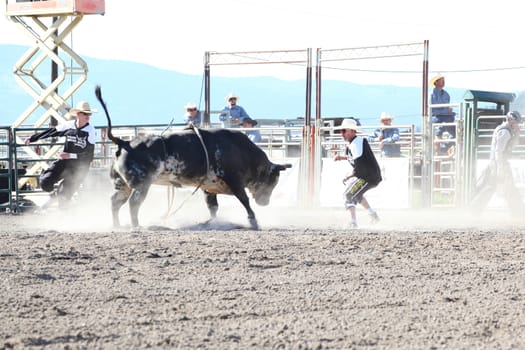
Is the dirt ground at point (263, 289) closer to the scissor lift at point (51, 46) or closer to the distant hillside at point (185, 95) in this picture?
the scissor lift at point (51, 46)

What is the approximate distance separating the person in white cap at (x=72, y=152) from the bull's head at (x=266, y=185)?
224 centimetres

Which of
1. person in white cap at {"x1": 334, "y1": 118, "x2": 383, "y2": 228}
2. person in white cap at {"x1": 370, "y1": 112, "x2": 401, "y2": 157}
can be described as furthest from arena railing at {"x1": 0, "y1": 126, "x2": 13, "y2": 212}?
person in white cap at {"x1": 370, "y1": 112, "x2": 401, "y2": 157}

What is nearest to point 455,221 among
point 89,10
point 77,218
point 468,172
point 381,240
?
point 468,172

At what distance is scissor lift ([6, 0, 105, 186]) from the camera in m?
18.0

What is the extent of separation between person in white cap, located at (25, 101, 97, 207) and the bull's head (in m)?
2.24

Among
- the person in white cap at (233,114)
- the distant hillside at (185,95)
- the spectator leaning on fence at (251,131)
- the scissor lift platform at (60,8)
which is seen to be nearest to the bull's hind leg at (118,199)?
the spectator leaning on fence at (251,131)

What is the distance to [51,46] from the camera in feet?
60.3

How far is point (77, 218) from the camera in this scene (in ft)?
44.4

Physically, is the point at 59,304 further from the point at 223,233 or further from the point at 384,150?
the point at 384,150

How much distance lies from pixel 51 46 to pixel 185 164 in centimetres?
792

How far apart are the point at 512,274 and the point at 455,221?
6.12 m

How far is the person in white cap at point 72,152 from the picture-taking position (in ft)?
39.8

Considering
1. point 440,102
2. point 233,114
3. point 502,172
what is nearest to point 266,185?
point 502,172

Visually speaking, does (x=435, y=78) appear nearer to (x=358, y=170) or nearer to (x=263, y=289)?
(x=358, y=170)
